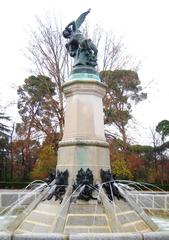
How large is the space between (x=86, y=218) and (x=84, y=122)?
6.97 ft

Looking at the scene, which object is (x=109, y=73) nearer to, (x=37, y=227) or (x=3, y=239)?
(x=37, y=227)

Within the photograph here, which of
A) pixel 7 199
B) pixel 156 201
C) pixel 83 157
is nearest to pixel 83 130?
pixel 83 157

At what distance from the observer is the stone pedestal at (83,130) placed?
26.5 ft

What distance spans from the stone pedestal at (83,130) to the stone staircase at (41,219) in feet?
2.34

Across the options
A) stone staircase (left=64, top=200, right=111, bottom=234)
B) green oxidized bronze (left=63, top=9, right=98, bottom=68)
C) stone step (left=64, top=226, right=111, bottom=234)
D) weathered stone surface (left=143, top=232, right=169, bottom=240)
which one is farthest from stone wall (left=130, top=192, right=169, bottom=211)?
weathered stone surface (left=143, top=232, right=169, bottom=240)

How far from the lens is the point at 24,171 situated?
124ft

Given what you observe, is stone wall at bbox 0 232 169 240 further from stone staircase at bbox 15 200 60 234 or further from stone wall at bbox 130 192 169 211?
stone wall at bbox 130 192 169 211

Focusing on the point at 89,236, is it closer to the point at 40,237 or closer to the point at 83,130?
the point at 40,237

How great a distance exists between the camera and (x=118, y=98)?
27469 mm

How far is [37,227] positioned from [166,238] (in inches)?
117

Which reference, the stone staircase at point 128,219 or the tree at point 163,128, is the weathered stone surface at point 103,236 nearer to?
the stone staircase at point 128,219

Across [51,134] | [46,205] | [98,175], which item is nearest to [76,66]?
[98,175]

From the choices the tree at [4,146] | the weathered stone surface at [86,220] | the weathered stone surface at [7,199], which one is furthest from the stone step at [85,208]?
the tree at [4,146]

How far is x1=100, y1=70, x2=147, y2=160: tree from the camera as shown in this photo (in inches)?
1005
